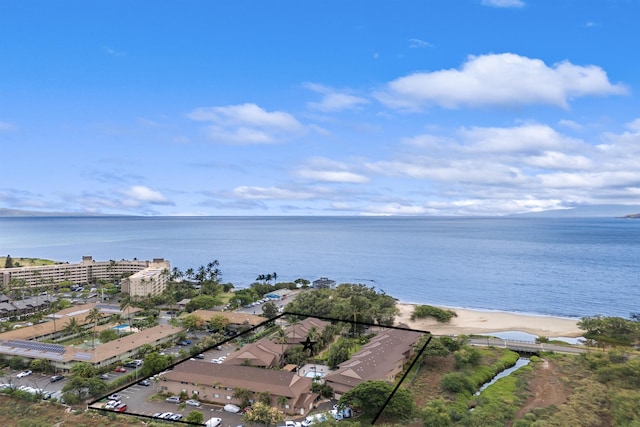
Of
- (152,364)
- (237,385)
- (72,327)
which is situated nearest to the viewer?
(237,385)

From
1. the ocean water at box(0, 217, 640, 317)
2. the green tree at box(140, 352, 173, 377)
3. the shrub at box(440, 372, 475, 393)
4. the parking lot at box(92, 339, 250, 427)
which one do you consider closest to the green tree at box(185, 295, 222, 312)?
the green tree at box(140, 352, 173, 377)

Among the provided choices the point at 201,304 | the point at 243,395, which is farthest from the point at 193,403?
the point at 201,304

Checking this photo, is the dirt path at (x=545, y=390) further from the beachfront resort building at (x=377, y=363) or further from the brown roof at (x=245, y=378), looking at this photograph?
the brown roof at (x=245, y=378)

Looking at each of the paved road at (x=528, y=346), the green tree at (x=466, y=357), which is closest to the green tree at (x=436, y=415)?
the green tree at (x=466, y=357)

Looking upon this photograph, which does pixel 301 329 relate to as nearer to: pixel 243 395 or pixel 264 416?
pixel 243 395

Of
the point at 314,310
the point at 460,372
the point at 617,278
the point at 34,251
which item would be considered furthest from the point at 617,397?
the point at 34,251

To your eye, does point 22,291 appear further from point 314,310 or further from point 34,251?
point 34,251
